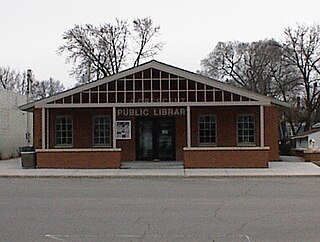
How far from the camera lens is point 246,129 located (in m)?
31.0

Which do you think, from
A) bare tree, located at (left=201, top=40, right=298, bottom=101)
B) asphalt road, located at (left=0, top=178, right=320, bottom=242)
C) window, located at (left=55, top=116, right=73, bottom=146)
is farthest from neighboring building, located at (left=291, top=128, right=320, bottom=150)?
asphalt road, located at (left=0, top=178, right=320, bottom=242)

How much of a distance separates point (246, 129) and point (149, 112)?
492 centimetres

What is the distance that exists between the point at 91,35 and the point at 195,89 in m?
36.2

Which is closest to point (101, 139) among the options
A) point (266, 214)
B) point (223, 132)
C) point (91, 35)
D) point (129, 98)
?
point (129, 98)

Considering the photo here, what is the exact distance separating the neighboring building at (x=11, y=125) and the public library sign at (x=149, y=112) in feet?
36.3

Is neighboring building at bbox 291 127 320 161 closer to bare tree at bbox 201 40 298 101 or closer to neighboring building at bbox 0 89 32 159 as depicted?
bare tree at bbox 201 40 298 101

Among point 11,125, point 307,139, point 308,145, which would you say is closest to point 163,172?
point 308,145

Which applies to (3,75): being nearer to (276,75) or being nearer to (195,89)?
(276,75)

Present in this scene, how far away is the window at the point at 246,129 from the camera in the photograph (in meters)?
30.8

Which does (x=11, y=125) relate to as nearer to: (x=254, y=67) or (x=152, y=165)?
(x=152, y=165)

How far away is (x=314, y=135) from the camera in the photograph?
4578 centimetres

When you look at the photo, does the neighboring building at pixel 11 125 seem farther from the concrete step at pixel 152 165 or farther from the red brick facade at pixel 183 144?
the concrete step at pixel 152 165

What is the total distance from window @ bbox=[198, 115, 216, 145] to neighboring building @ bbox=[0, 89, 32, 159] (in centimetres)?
1408

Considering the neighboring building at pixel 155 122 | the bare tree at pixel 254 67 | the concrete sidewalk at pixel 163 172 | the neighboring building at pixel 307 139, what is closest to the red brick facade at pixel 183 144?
the neighboring building at pixel 155 122
